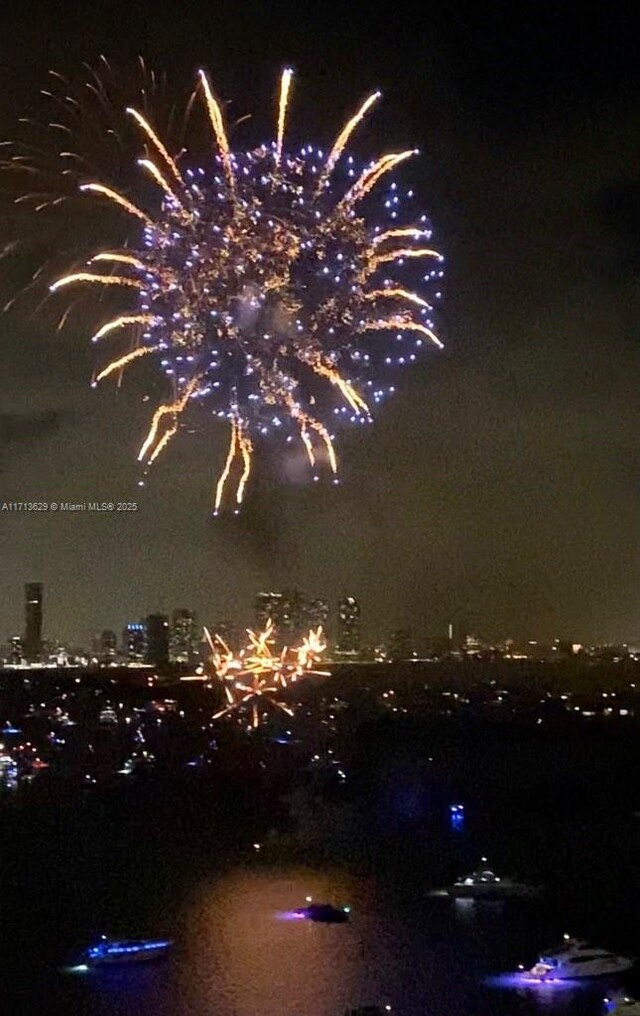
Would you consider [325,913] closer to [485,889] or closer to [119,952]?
[485,889]

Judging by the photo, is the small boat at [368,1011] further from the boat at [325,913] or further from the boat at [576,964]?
the boat at [325,913]

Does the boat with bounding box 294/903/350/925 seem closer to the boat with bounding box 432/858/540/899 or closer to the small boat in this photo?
the boat with bounding box 432/858/540/899

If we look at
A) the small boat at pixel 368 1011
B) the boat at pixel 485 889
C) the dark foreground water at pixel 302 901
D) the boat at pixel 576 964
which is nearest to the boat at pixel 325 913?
the dark foreground water at pixel 302 901

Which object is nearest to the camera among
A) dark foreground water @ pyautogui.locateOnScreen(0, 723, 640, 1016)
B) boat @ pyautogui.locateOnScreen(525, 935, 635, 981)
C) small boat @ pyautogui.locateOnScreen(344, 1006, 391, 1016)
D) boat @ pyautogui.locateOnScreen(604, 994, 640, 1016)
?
small boat @ pyautogui.locateOnScreen(344, 1006, 391, 1016)

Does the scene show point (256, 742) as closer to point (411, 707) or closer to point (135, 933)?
point (135, 933)

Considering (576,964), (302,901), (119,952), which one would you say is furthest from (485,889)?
(119,952)

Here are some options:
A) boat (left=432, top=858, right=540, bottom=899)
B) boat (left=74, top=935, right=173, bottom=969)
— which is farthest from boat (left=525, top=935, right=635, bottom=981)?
boat (left=74, top=935, right=173, bottom=969)
